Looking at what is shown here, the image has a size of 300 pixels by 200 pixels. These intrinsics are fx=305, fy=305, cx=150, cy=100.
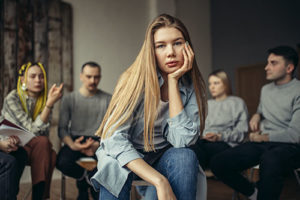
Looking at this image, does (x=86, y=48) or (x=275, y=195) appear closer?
(x=275, y=195)

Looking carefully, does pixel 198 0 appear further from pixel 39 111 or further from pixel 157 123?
pixel 157 123

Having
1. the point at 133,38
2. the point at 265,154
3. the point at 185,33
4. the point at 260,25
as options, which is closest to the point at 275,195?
the point at 265,154

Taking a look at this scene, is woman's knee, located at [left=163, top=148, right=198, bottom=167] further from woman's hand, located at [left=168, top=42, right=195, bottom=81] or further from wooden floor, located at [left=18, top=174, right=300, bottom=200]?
wooden floor, located at [left=18, top=174, right=300, bottom=200]

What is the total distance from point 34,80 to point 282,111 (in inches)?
72.5

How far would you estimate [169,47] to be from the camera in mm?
1220

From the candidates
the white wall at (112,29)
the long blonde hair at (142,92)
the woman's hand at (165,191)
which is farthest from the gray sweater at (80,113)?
the woman's hand at (165,191)

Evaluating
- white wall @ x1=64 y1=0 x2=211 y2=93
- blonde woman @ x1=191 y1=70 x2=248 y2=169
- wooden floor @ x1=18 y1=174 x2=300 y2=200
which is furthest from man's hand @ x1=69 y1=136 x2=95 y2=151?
white wall @ x1=64 y1=0 x2=211 y2=93

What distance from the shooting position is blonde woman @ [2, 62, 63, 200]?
2068 millimetres

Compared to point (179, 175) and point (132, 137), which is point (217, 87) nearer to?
point (132, 137)

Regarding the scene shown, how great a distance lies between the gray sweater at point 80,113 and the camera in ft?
8.66

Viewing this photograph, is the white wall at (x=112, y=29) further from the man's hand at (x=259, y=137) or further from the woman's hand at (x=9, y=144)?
the man's hand at (x=259, y=137)

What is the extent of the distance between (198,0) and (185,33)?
417 cm

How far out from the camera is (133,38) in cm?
434

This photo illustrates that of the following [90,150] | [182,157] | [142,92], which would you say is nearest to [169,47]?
[142,92]
